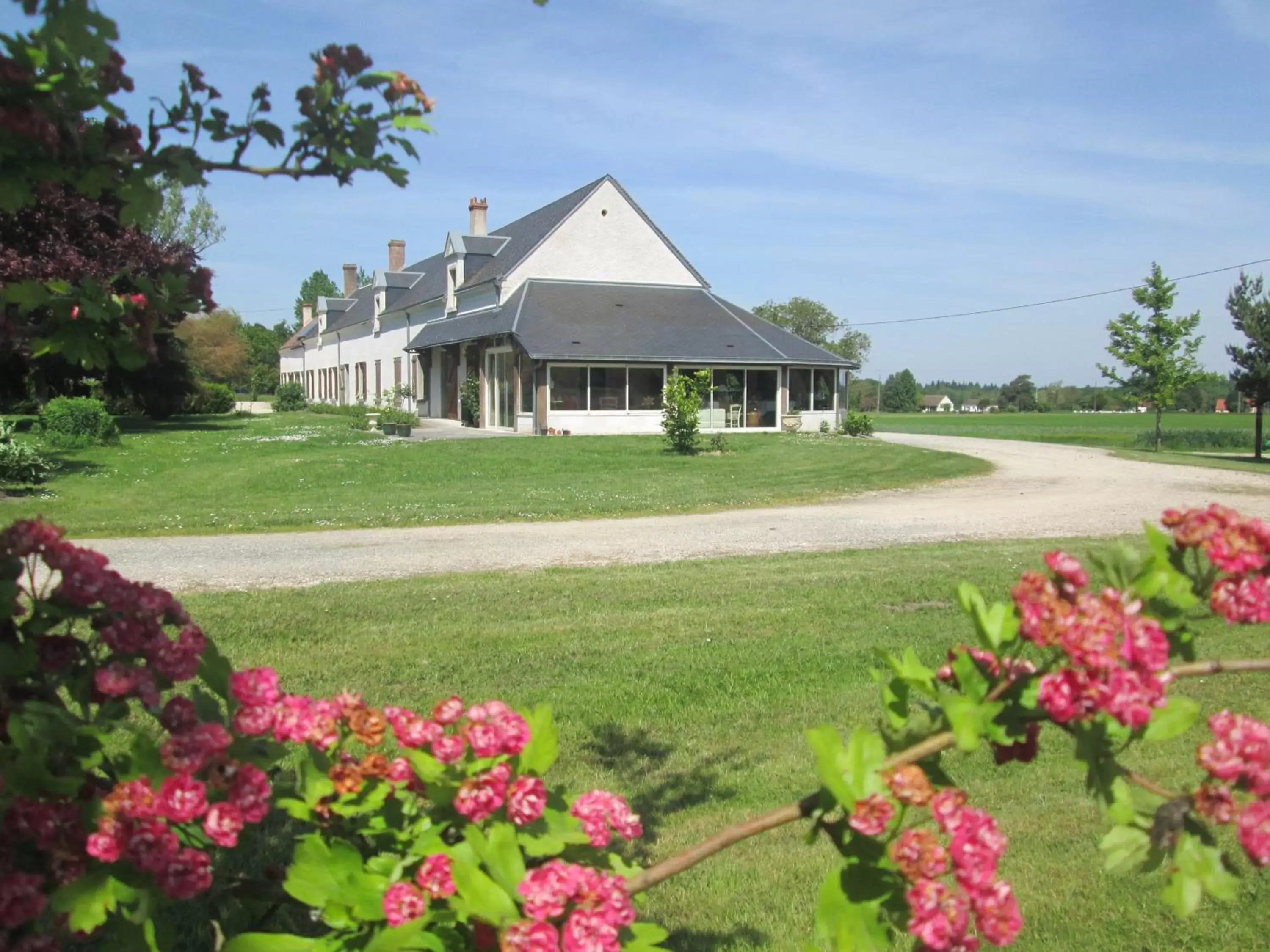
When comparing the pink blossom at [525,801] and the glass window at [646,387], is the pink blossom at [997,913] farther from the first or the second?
the glass window at [646,387]

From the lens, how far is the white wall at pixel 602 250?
1462 inches

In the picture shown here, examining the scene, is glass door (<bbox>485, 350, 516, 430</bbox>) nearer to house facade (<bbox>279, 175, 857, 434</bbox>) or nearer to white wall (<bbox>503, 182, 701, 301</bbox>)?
house facade (<bbox>279, 175, 857, 434</bbox>)

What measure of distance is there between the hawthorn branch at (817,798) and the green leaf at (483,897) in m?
0.26

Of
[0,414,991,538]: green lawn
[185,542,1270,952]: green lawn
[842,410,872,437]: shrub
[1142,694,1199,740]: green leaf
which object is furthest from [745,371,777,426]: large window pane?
[1142,694,1199,740]: green leaf

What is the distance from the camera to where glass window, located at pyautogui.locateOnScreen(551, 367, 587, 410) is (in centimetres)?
3228

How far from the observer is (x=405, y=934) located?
1584 millimetres

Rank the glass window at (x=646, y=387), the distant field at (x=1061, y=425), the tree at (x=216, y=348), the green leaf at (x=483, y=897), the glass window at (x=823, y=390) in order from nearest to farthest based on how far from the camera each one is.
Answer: the green leaf at (x=483, y=897)
the glass window at (x=646, y=387)
the glass window at (x=823, y=390)
the distant field at (x=1061, y=425)
the tree at (x=216, y=348)

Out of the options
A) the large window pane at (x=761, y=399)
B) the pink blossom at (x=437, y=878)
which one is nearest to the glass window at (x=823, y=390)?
the large window pane at (x=761, y=399)

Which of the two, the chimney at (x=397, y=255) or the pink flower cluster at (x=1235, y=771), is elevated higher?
the chimney at (x=397, y=255)

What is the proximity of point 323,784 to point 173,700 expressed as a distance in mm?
296

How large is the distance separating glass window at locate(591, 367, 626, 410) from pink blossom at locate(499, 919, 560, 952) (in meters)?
31.3

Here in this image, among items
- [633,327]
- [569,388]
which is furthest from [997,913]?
[633,327]

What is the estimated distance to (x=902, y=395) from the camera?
388 feet

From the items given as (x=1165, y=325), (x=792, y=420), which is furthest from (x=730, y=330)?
(x=1165, y=325)
